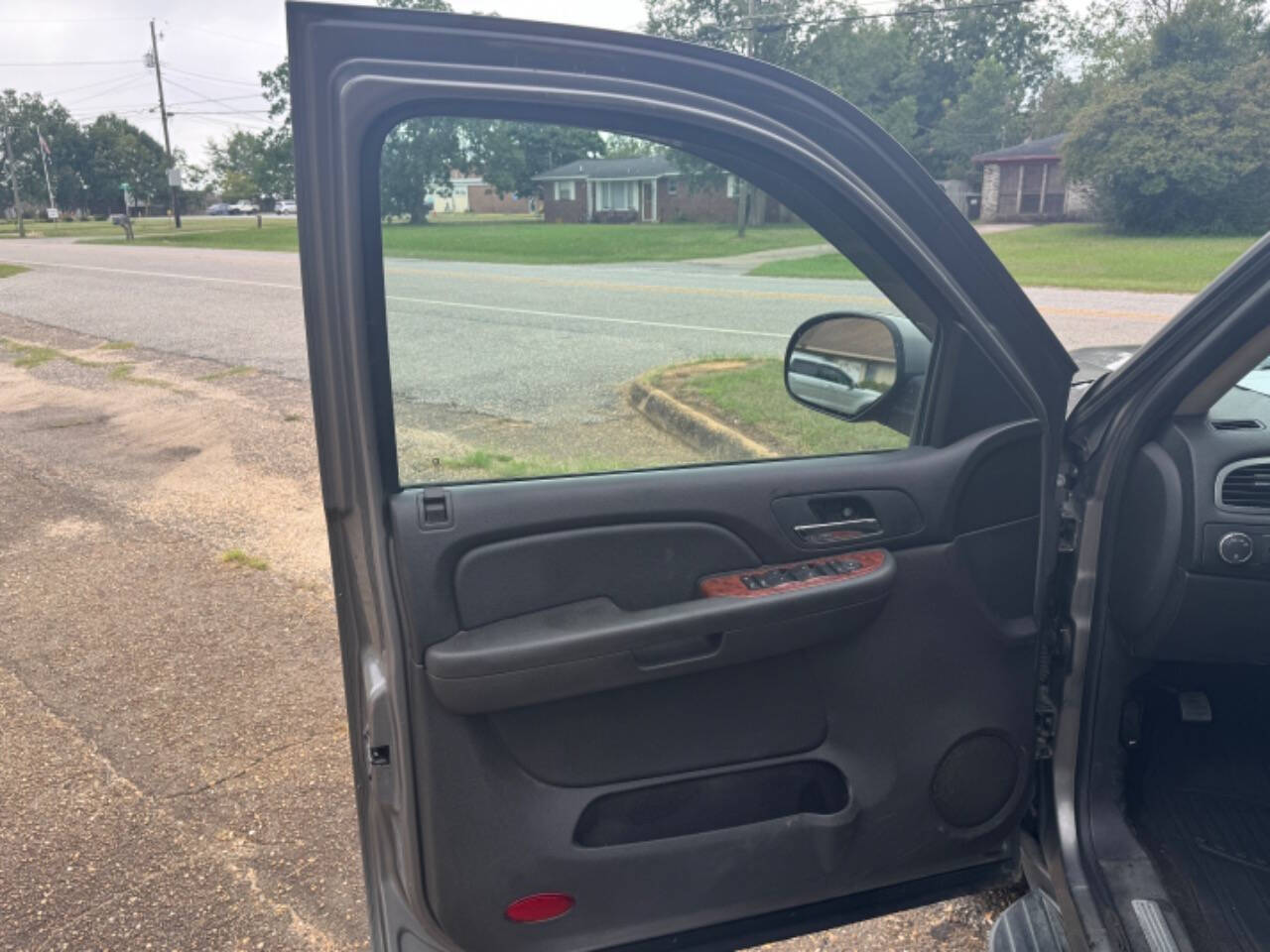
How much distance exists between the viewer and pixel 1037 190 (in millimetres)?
13516

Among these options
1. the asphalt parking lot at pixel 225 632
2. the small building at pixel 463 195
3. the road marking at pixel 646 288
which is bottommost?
the asphalt parking lot at pixel 225 632

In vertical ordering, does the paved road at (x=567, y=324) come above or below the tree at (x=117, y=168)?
below

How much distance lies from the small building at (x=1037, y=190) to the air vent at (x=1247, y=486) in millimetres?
3491

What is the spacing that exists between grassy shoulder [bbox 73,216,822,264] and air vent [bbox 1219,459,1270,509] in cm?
104

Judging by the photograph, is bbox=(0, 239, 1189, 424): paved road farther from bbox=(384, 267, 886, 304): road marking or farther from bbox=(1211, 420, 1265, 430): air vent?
bbox=(1211, 420, 1265, 430): air vent

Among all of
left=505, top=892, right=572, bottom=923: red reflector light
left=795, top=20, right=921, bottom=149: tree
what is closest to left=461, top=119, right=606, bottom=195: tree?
left=505, top=892, right=572, bottom=923: red reflector light

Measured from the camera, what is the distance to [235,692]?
4.01 m

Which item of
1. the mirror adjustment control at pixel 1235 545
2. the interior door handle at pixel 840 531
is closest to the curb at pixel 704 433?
the interior door handle at pixel 840 531

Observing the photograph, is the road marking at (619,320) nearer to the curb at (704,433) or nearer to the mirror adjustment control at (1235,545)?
the curb at (704,433)

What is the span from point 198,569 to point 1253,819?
15.3 feet

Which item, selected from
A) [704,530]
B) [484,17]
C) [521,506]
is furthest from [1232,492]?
[484,17]

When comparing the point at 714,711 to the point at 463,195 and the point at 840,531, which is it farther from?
the point at 463,195

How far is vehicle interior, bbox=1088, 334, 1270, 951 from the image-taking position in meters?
2.18

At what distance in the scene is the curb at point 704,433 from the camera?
2.01 meters
